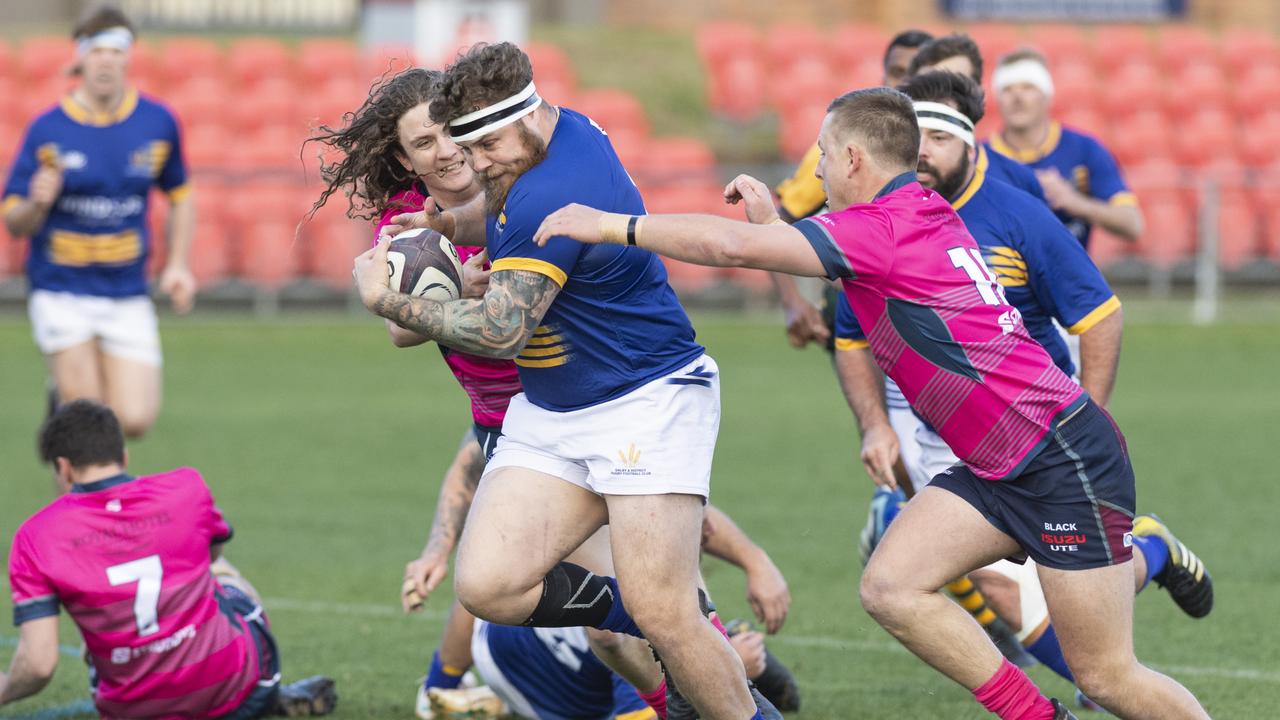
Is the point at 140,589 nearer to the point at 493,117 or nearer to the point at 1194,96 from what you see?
the point at 493,117

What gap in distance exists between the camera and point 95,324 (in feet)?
30.2

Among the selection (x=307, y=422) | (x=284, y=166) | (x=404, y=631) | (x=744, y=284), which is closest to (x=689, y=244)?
(x=404, y=631)

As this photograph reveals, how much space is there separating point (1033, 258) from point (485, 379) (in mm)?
1828

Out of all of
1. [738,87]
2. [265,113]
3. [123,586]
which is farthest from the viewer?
[738,87]

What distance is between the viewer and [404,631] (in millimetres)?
7199

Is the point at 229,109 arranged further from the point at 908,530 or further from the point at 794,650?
the point at 908,530

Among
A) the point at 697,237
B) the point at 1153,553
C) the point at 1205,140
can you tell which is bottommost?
the point at 1205,140

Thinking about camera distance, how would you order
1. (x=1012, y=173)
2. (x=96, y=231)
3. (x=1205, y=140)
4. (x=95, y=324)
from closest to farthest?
(x=1012, y=173), (x=95, y=324), (x=96, y=231), (x=1205, y=140)

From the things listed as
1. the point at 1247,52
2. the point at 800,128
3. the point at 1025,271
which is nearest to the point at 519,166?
the point at 1025,271

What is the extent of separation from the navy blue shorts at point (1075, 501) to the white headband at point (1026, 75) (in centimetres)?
342

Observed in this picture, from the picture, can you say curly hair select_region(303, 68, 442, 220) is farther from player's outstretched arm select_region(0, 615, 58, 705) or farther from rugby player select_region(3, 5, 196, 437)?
rugby player select_region(3, 5, 196, 437)

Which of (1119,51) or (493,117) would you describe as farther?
(1119,51)

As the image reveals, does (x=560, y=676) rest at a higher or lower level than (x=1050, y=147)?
lower

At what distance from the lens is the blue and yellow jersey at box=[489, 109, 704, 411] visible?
475cm
